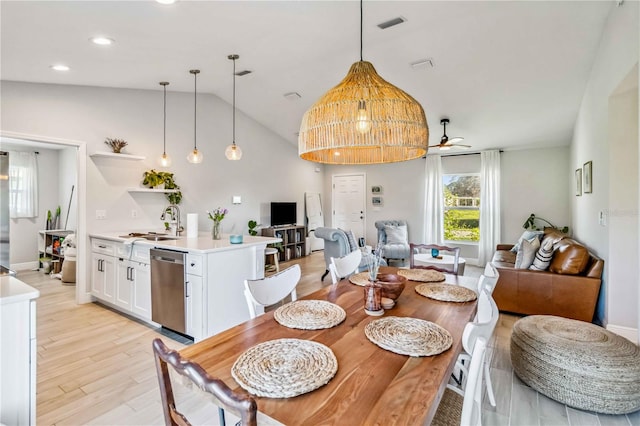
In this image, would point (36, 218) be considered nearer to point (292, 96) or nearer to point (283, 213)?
point (283, 213)

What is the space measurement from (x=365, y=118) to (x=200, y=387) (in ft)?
3.76

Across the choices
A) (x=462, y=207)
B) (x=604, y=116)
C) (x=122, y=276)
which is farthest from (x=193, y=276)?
(x=462, y=207)

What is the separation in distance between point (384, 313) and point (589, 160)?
3.82 meters

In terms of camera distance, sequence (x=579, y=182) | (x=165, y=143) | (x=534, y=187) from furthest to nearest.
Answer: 1. (x=534, y=187)
2. (x=165, y=143)
3. (x=579, y=182)

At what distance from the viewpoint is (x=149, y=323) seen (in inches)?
137

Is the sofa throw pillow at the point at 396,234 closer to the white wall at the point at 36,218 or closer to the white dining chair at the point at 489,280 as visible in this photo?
the white dining chair at the point at 489,280

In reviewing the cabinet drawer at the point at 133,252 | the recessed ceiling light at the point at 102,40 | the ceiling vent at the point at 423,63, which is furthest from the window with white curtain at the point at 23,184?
the ceiling vent at the point at 423,63

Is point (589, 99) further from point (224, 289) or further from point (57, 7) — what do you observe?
point (57, 7)

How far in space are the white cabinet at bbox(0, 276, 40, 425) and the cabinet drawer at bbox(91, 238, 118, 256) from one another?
258 centimetres

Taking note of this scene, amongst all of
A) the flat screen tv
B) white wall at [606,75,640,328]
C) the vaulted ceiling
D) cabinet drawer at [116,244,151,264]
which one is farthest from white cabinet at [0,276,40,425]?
the flat screen tv

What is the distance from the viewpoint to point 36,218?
6.32m

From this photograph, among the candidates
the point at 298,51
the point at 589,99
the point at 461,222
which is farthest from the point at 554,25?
the point at 461,222

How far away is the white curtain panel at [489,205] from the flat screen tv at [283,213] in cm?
409

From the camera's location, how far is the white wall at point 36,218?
19.7 feet
